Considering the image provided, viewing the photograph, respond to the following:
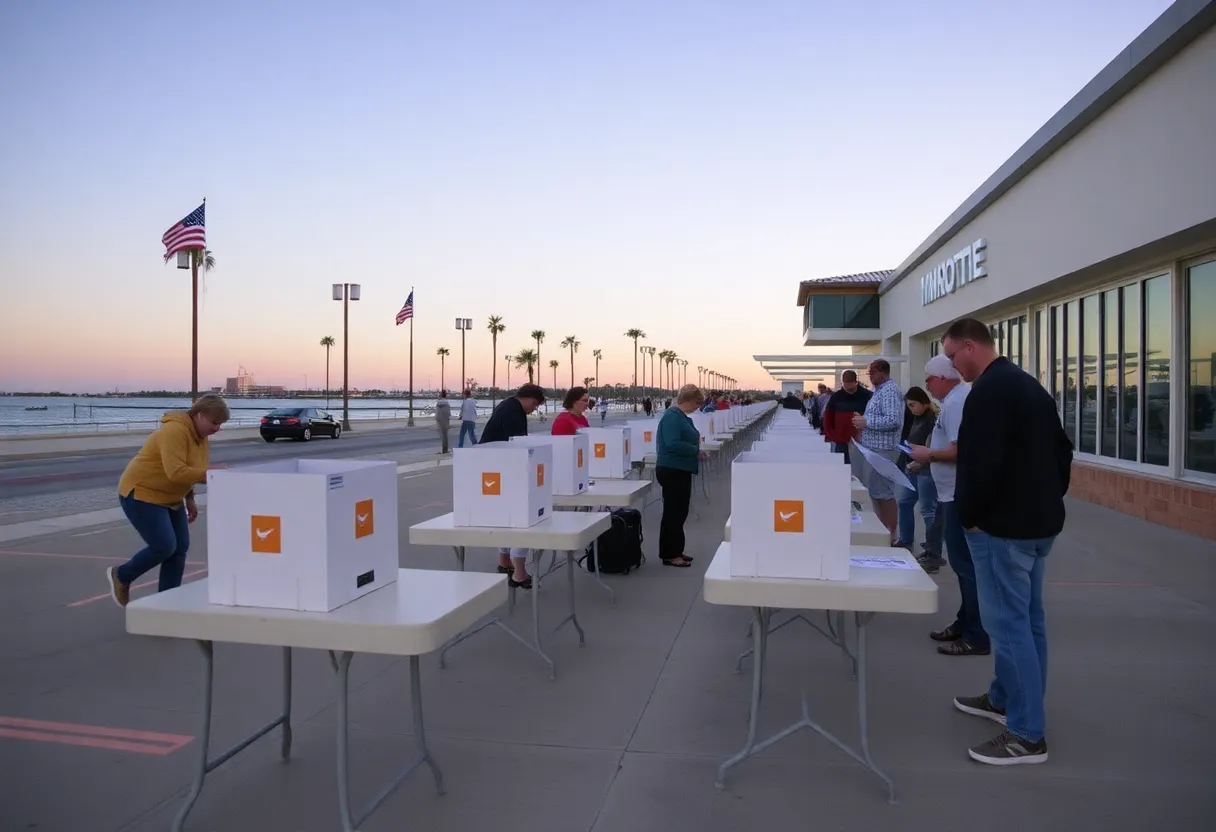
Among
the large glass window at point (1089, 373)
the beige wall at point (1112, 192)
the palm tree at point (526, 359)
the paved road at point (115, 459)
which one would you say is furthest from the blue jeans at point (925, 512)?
the palm tree at point (526, 359)

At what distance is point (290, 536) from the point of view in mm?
3195

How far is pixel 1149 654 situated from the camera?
5.58 metres

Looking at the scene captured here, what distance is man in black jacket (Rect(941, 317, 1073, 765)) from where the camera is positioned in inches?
150

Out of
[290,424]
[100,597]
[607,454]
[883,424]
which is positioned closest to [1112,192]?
[883,424]

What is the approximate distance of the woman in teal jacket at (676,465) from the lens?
831cm

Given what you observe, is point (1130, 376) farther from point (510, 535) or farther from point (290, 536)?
point (290, 536)

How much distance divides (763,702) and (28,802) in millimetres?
3514

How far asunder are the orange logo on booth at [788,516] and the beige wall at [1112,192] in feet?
24.0

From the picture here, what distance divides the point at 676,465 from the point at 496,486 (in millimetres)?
Answer: 3376

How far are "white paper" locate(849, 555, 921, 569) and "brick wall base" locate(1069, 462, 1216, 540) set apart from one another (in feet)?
23.8

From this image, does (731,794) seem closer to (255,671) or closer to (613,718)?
(613,718)

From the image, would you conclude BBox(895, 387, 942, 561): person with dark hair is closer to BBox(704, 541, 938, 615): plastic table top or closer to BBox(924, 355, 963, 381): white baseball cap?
BBox(924, 355, 963, 381): white baseball cap

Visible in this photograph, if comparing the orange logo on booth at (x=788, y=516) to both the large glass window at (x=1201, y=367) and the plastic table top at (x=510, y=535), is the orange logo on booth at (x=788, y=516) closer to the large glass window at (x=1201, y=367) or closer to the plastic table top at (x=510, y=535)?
the plastic table top at (x=510, y=535)

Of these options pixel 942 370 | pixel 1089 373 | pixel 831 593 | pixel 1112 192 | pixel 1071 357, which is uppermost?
pixel 1112 192
